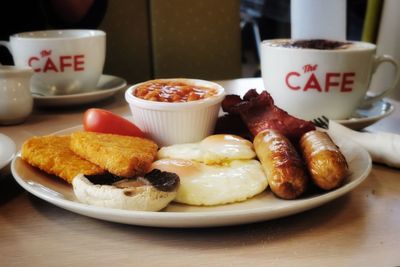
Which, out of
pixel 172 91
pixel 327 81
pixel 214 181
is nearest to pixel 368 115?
pixel 327 81

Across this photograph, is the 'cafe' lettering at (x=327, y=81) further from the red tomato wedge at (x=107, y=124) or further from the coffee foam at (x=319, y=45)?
the red tomato wedge at (x=107, y=124)

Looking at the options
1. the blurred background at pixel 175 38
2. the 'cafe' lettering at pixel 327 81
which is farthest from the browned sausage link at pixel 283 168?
the blurred background at pixel 175 38

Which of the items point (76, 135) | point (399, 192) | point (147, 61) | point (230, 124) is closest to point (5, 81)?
point (76, 135)

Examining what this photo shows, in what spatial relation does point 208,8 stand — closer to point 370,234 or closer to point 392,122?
point 392,122

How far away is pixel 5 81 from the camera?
115 centimetres

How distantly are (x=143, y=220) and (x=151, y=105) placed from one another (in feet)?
1.12

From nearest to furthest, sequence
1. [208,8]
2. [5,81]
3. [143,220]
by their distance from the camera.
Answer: [143,220] < [5,81] < [208,8]

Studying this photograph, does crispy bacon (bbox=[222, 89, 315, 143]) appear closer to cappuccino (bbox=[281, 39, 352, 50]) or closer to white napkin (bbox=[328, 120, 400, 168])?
white napkin (bbox=[328, 120, 400, 168])

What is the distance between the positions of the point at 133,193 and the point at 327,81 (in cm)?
57

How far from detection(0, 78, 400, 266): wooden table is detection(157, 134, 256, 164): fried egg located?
0.44 ft

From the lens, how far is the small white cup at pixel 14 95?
3.76 feet

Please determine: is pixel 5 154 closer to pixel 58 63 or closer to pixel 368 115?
pixel 58 63

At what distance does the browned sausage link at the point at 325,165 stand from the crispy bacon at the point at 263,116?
11 centimetres

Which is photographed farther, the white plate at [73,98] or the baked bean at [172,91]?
the white plate at [73,98]
